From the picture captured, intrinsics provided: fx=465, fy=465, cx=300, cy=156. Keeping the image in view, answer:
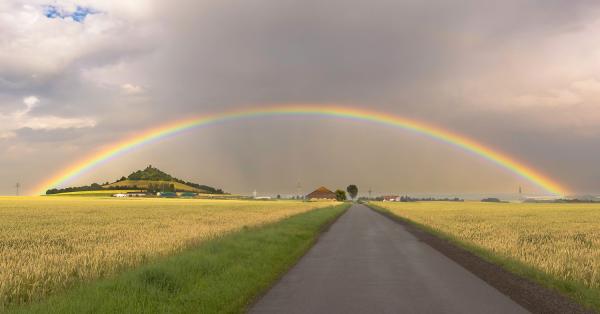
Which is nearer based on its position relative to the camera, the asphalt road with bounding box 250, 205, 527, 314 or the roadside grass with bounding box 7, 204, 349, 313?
the roadside grass with bounding box 7, 204, 349, 313

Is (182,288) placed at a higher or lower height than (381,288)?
higher

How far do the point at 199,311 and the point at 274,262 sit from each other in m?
7.02

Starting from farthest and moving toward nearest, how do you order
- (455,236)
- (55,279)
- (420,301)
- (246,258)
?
(455,236)
(246,258)
(55,279)
(420,301)

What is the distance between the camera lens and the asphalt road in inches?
352

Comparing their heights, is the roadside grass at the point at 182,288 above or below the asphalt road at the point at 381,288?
above

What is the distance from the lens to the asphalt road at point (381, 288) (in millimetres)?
8945

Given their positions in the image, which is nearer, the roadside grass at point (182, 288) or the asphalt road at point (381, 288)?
the roadside grass at point (182, 288)

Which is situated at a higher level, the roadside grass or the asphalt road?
the roadside grass

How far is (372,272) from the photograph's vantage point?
13422 mm

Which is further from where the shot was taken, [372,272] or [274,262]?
[274,262]

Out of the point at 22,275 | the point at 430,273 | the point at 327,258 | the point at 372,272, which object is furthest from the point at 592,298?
the point at 22,275

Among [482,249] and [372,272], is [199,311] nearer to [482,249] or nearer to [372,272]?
[372,272]

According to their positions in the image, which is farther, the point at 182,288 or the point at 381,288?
the point at 381,288

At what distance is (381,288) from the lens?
10898 millimetres
